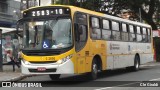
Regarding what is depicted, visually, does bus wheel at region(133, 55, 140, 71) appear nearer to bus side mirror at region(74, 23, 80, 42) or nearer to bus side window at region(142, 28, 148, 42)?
bus side window at region(142, 28, 148, 42)

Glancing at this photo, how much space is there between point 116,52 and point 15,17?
87.9ft

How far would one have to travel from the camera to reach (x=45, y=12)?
57.0 ft

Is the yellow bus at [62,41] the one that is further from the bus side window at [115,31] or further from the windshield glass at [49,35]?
the bus side window at [115,31]

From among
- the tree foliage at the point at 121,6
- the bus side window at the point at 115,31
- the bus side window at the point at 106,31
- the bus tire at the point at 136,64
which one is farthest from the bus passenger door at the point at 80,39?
the tree foliage at the point at 121,6

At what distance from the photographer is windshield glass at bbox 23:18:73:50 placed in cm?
1658

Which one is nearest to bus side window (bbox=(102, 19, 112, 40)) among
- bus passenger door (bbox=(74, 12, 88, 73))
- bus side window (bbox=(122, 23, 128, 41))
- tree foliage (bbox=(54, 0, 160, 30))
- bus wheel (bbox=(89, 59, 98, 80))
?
bus wheel (bbox=(89, 59, 98, 80))

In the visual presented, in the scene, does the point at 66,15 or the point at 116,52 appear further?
the point at 116,52

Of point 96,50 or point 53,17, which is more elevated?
point 53,17

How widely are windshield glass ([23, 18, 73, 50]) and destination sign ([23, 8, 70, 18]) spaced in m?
0.36

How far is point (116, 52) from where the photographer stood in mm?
22031

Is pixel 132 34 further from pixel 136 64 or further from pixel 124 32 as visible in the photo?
pixel 136 64

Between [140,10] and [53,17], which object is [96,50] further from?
[140,10]

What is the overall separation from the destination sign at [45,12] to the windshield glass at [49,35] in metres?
0.36

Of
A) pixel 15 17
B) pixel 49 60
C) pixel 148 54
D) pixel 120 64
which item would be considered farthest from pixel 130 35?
pixel 15 17
